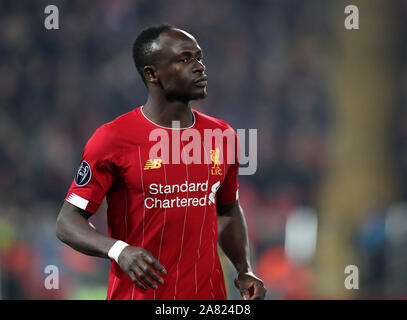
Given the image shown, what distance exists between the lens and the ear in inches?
126

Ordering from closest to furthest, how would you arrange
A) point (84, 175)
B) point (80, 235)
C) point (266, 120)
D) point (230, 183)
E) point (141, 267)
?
1. point (141, 267)
2. point (80, 235)
3. point (84, 175)
4. point (230, 183)
5. point (266, 120)

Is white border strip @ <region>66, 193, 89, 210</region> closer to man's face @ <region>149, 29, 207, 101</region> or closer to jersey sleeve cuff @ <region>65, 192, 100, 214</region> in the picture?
jersey sleeve cuff @ <region>65, 192, 100, 214</region>

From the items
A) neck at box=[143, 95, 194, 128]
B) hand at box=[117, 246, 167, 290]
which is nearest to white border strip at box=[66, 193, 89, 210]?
hand at box=[117, 246, 167, 290]

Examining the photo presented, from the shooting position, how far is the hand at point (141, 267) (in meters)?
2.70

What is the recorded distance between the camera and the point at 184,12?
10852 millimetres

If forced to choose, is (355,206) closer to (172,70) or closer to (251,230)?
(251,230)

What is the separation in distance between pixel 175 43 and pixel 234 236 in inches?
40.0

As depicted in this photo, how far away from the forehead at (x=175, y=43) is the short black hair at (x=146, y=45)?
0.03 m

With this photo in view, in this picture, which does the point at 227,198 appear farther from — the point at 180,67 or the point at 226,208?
the point at 180,67

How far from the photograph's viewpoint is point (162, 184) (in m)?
3.08

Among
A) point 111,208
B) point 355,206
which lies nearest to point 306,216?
point 355,206

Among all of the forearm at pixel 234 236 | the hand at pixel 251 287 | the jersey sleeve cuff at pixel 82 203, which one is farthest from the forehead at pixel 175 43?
the hand at pixel 251 287

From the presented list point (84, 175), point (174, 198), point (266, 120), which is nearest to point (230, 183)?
point (174, 198)
